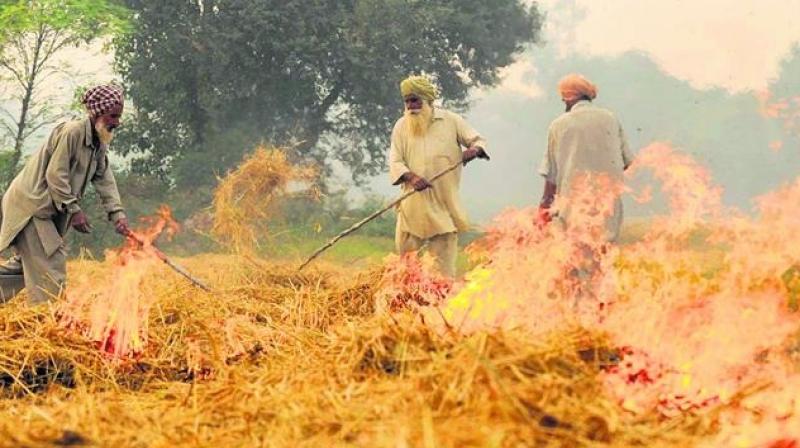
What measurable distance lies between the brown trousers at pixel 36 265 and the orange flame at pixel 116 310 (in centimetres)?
54

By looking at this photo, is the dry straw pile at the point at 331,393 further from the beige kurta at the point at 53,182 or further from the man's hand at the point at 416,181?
the man's hand at the point at 416,181

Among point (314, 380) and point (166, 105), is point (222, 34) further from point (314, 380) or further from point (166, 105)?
point (314, 380)

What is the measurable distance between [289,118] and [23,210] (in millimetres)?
19603

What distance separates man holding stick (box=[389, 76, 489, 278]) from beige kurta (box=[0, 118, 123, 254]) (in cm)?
276

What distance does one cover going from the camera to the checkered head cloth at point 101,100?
6.84m

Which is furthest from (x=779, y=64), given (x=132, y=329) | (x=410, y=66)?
(x=132, y=329)

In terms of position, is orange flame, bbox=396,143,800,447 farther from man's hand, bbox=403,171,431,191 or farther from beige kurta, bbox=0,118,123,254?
beige kurta, bbox=0,118,123,254

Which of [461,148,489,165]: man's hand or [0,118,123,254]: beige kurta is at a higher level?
[461,148,489,165]: man's hand

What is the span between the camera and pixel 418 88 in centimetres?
875

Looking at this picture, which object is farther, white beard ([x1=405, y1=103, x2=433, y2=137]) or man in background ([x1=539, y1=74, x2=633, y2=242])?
white beard ([x1=405, y1=103, x2=433, y2=137])

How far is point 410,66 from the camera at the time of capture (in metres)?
25.3

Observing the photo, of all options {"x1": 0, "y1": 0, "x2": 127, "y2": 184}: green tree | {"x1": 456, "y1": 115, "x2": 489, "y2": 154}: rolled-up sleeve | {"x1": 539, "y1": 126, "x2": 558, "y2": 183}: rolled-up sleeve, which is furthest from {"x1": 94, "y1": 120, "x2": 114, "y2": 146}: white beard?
{"x1": 0, "y1": 0, "x2": 127, "y2": 184}: green tree

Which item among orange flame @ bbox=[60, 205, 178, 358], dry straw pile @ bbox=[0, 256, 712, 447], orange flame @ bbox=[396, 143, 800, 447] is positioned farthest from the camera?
orange flame @ bbox=[60, 205, 178, 358]

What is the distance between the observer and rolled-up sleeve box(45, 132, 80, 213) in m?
6.89
